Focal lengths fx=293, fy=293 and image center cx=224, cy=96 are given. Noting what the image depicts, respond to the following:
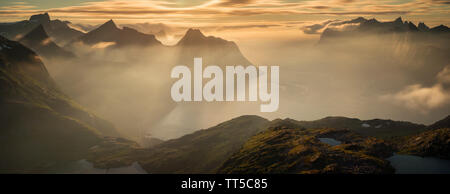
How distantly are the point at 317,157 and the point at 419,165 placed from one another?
37.9m

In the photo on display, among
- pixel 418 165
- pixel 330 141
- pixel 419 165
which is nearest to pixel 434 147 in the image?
pixel 419 165

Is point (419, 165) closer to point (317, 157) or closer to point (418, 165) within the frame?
point (418, 165)

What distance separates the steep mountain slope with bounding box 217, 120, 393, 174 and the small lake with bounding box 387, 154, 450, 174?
13.8 ft

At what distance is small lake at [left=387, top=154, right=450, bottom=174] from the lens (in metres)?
104

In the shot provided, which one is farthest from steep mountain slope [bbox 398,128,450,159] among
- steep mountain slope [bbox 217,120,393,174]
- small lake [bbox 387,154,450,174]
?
steep mountain slope [bbox 217,120,393,174]

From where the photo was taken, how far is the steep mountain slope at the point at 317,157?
115 metres

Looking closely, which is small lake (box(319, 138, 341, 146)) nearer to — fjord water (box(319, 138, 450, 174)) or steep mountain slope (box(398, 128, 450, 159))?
steep mountain slope (box(398, 128, 450, 159))

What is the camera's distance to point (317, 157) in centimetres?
13012

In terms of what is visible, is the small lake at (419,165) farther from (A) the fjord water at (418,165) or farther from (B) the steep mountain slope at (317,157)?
(B) the steep mountain slope at (317,157)

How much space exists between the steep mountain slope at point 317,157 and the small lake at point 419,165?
165 inches

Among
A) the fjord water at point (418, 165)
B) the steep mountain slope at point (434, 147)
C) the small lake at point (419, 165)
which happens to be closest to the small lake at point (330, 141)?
the steep mountain slope at point (434, 147)
